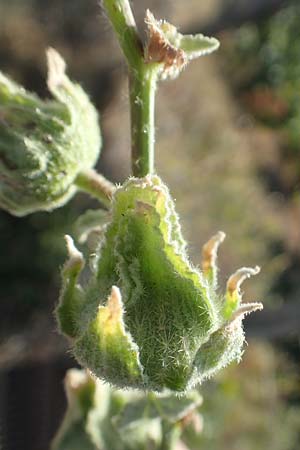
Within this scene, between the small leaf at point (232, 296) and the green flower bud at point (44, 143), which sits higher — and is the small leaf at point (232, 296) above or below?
below

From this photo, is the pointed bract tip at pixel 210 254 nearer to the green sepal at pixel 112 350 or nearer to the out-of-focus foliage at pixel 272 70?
the green sepal at pixel 112 350

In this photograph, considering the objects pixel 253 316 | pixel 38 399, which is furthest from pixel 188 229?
pixel 38 399

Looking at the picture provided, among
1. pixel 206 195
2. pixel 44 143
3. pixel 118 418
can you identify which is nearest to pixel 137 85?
pixel 44 143

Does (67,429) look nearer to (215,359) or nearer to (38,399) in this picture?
(215,359)

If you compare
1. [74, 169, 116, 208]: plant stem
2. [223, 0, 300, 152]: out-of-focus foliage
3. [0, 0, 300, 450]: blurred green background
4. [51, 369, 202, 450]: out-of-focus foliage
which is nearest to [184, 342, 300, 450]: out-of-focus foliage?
[0, 0, 300, 450]: blurred green background

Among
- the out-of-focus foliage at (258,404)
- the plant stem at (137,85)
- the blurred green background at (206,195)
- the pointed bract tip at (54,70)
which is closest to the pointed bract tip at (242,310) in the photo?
the plant stem at (137,85)

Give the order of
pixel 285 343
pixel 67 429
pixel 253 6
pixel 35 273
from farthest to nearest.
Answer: pixel 253 6 < pixel 285 343 < pixel 35 273 < pixel 67 429

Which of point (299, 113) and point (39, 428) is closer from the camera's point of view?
point (39, 428)
